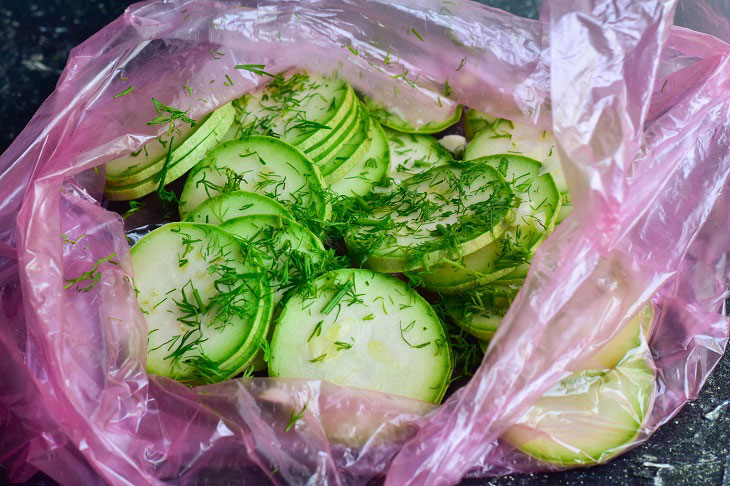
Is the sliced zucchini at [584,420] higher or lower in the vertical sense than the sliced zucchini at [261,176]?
lower

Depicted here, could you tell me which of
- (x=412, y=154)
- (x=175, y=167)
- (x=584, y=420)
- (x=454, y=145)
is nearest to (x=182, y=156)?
(x=175, y=167)

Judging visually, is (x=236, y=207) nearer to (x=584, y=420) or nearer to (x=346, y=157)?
(x=346, y=157)

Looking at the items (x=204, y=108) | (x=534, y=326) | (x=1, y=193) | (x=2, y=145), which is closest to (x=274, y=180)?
(x=204, y=108)

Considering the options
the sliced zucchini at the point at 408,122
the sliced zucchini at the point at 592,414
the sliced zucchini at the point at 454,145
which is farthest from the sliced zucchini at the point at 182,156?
the sliced zucchini at the point at 592,414

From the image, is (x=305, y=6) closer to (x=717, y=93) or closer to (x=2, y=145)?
(x=717, y=93)

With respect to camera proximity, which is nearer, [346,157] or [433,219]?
[433,219]

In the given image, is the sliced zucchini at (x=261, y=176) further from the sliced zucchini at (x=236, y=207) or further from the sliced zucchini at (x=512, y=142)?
the sliced zucchini at (x=512, y=142)
